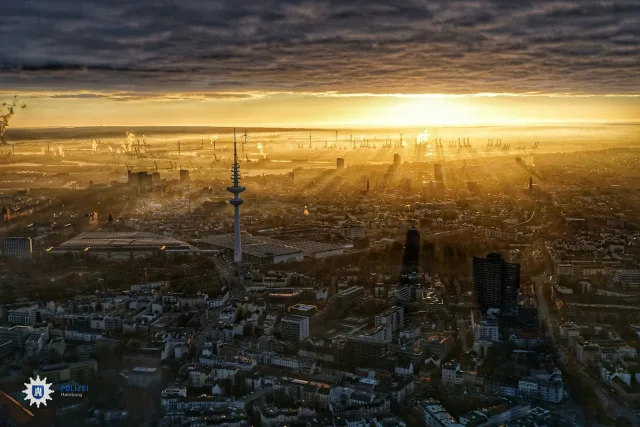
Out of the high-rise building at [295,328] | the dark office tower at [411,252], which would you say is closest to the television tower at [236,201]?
the dark office tower at [411,252]

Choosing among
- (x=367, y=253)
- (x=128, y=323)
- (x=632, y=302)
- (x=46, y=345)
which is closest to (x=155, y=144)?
(x=367, y=253)

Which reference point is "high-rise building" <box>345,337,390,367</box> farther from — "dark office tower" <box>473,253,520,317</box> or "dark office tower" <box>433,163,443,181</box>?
"dark office tower" <box>433,163,443,181</box>

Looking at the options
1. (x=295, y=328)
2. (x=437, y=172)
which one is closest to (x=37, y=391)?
(x=295, y=328)

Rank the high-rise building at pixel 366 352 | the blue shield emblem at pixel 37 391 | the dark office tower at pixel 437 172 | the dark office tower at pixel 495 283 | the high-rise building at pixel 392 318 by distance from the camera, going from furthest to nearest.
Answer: the dark office tower at pixel 437 172 → the dark office tower at pixel 495 283 → the high-rise building at pixel 392 318 → the high-rise building at pixel 366 352 → the blue shield emblem at pixel 37 391

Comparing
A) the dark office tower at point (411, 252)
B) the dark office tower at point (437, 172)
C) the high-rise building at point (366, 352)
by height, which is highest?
the dark office tower at point (437, 172)

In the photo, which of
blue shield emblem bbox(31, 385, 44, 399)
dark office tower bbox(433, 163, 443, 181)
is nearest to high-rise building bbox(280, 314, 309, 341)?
blue shield emblem bbox(31, 385, 44, 399)

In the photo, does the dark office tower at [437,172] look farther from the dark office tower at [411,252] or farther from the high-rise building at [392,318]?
the high-rise building at [392,318]
